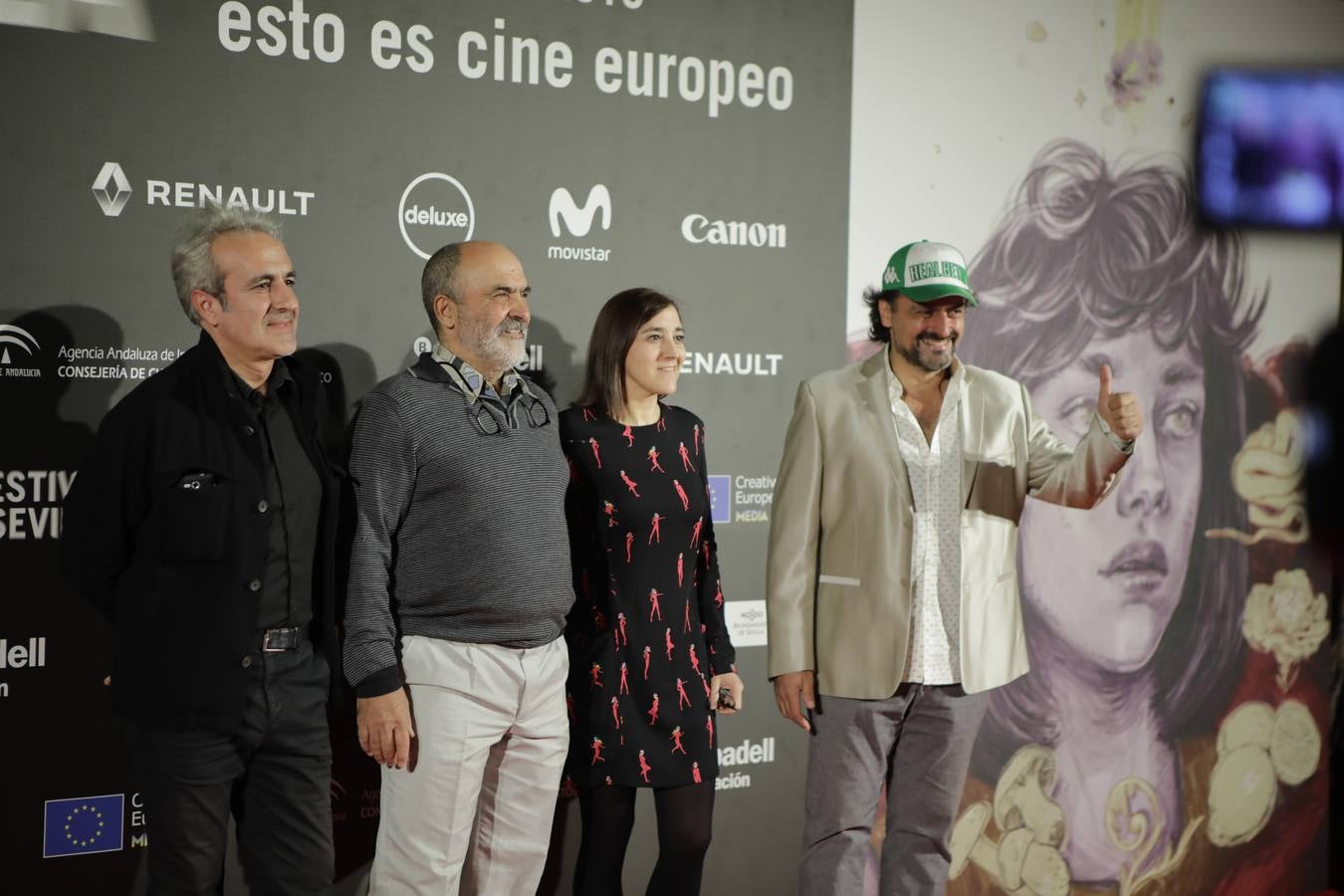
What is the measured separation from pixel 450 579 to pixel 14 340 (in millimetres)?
1217

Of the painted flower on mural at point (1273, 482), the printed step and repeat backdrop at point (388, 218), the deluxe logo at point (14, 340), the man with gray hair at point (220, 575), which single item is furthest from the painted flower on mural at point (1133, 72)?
the deluxe logo at point (14, 340)

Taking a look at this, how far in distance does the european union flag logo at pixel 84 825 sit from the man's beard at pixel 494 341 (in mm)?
1435

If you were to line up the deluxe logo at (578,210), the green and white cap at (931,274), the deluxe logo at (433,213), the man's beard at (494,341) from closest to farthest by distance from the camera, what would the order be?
the man's beard at (494,341) → the green and white cap at (931,274) → the deluxe logo at (433,213) → the deluxe logo at (578,210)

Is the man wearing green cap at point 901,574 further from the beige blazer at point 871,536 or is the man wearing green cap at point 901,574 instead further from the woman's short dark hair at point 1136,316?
A: the woman's short dark hair at point 1136,316

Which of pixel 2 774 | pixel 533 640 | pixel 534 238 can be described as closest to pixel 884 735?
pixel 533 640

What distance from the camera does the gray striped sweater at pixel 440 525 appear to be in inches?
102

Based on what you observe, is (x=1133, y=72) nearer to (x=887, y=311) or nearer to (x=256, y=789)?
(x=887, y=311)

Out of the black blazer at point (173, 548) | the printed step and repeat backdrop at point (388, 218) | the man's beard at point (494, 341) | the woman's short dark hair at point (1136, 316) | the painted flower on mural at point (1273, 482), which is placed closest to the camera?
the black blazer at point (173, 548)

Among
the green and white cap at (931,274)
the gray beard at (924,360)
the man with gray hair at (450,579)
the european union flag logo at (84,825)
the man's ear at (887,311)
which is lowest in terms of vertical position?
the european union flag logo at (84,825)

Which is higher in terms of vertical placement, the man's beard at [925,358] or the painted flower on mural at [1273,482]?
the man's beard at [925,358]

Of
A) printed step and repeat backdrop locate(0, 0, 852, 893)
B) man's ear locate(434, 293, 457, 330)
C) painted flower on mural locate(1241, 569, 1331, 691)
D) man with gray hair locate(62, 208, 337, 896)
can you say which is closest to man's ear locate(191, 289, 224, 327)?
man with gray hair locate(62, 208, 337, 896)

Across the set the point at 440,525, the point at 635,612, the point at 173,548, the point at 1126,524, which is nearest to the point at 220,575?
the point at 173,548

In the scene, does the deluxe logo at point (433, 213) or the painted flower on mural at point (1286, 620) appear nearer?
the deluxe logo at point (433, 213)

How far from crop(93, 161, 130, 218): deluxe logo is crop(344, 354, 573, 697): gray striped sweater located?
87 centimetres
